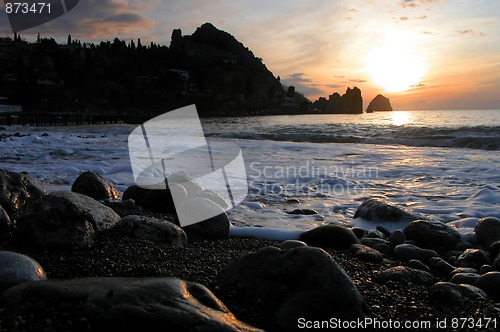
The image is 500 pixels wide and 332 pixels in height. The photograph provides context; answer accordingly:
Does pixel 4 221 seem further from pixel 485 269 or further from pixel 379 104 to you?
pixel 379 104

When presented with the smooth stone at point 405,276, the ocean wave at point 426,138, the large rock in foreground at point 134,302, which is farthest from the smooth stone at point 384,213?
the ocean wave at point 426,138

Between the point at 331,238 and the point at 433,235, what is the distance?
1.32m

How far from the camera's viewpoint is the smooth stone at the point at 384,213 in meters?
5.56

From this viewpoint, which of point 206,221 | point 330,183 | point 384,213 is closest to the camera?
point 206,221

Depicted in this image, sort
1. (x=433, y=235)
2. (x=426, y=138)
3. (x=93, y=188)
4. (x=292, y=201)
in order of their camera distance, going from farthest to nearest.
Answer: (x=426, y=138) → (x=292, y=201) → (x=93, y=188) → (x=433, y=235)

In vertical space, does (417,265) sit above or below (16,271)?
below

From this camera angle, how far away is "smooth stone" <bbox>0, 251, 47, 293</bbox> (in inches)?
87.0

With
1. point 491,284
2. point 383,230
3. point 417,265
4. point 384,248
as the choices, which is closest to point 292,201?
point 383,230

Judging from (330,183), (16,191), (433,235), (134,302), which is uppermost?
(16,191)

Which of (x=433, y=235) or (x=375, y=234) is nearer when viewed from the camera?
(x=433, y=235)

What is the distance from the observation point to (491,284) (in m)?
3.22

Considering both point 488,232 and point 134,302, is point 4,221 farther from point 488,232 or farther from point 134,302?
point 488,232

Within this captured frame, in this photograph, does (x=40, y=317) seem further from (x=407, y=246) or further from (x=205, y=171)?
(x=205, y=171)

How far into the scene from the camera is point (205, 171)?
9.82 meters
